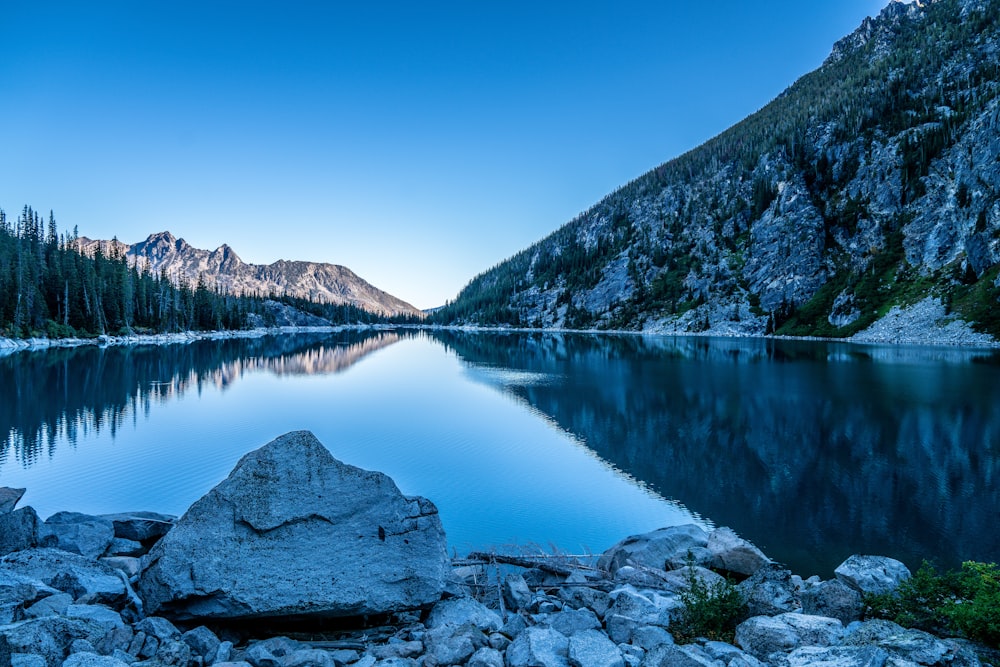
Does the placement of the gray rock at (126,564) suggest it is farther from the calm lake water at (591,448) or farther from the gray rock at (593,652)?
the gray rock at (593,652)

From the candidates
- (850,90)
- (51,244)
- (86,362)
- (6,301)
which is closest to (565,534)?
(86,362)

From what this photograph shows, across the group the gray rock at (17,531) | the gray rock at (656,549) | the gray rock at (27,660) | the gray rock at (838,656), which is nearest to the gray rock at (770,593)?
the gray rock at (838,656)

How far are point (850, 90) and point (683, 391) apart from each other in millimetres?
206209

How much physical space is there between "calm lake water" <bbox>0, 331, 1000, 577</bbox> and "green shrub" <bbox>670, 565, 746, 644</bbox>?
20.5 ft

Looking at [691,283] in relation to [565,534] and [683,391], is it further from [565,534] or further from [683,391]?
[565,534]

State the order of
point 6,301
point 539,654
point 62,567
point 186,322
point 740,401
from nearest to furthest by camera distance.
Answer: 1. point 539,654
2. point 62,567
3. point 740,401
4. point 6,301
5. point 186,322

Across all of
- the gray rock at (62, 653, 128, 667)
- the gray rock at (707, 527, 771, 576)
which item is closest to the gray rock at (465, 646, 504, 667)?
the gray rock at (62, 653, 128, 667)

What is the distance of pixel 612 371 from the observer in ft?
196

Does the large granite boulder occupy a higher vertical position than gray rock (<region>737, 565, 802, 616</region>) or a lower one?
higher

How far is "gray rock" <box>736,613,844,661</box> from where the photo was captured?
745cm

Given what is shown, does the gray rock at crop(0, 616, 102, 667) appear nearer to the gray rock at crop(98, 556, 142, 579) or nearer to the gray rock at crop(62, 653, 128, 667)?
the gray rock at crop(62, 653, 128, 667)

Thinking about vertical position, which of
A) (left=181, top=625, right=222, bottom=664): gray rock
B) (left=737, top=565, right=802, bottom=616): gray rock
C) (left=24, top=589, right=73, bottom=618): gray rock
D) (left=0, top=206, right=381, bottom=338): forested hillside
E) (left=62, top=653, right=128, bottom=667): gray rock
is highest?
(left=0, top=206, right=381, bottom=338): forested hillside

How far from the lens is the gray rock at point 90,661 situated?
5938mm

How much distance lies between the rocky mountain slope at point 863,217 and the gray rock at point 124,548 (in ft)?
382
